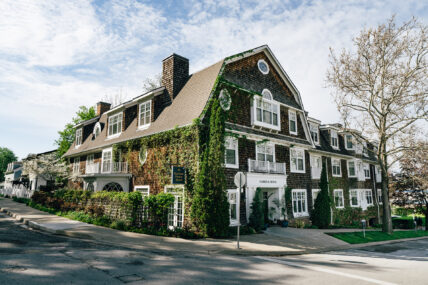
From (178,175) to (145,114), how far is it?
702 centimetres

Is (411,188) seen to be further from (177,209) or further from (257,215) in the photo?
(177,209)

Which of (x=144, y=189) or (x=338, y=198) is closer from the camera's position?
(x=144, y=189)

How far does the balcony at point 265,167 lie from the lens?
16433 millimetres

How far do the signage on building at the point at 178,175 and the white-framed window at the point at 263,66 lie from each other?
385 inches

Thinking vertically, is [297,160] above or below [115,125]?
below

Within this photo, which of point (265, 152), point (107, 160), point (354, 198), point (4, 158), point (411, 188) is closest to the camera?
point (265, 152)

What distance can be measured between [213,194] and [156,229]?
10.4 feet

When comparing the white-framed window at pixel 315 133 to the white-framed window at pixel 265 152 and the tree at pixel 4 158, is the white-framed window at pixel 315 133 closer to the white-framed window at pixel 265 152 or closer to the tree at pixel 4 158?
the white-framed window at pixel 265 152

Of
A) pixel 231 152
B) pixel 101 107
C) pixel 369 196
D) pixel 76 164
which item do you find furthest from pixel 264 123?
pixel 369 196

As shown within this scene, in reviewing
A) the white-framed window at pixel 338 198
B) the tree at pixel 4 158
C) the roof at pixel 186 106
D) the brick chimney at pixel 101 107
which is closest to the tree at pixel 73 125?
the brick chimney at pixel 101 107

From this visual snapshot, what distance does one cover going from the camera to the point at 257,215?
599 inches

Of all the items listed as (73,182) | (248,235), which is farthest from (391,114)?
(73,182)

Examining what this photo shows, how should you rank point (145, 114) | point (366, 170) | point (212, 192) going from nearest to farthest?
1. point (212, 192)
2. point (145, 114)
3. point (366, 170)

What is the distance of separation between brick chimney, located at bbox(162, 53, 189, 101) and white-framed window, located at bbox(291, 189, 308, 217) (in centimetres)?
1144
